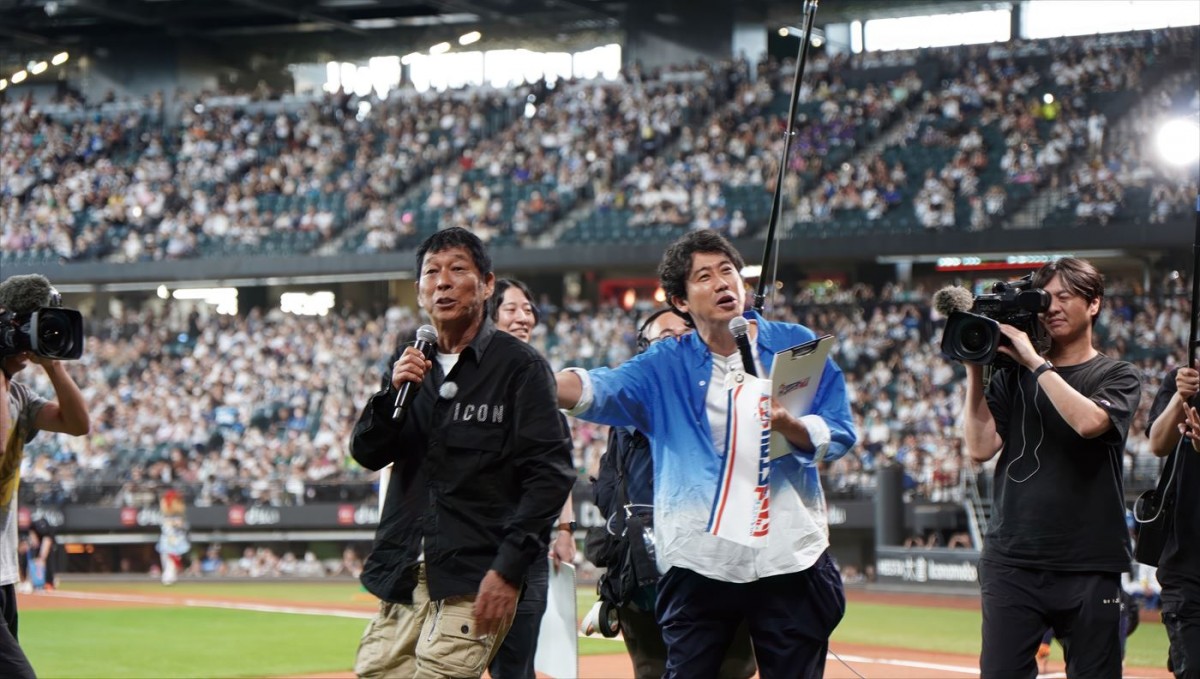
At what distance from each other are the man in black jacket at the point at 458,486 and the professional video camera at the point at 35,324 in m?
1.61

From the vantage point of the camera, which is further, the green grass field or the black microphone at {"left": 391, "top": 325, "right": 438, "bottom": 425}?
the green grass field

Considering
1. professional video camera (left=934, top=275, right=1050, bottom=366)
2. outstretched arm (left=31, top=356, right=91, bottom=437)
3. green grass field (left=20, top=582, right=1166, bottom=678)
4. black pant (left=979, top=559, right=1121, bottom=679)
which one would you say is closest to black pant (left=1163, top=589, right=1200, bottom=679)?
black pant (left=979, top=559, right=1121, bottom=679)

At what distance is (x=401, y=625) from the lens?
490 centimetres

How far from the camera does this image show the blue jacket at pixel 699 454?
502cm

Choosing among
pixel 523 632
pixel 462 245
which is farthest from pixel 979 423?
pixel 462 245

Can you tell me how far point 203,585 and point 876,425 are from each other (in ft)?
38.0

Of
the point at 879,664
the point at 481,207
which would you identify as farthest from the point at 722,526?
the point at 481,207

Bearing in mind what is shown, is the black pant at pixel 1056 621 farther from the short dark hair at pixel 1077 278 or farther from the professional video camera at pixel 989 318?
the short dark hair at pixel 1077 278

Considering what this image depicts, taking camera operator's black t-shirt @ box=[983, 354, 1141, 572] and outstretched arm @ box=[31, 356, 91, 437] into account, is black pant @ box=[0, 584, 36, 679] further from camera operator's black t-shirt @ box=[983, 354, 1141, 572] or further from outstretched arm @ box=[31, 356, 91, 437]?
camera operator's black t-shirt @ box=[983, 354, 1141, 572]

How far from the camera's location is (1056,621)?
18.8 feet

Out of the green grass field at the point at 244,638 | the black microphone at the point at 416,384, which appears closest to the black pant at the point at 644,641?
the black microphone at the point at 416,384

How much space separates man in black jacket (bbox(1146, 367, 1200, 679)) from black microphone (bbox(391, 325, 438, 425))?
119 inches

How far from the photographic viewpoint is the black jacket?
4.77 metres

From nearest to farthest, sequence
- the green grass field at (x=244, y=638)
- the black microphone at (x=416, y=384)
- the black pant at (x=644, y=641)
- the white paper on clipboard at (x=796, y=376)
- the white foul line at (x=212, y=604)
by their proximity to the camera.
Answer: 1. the black microphone at (x=416, y=384)
2. the white paper on clipboard at (x=796, y=376)
3. the black pant at (x=644, y=641)
4. the green grass field at (x=244, y=638)
5. the white foul line at (x=212, y=604)
